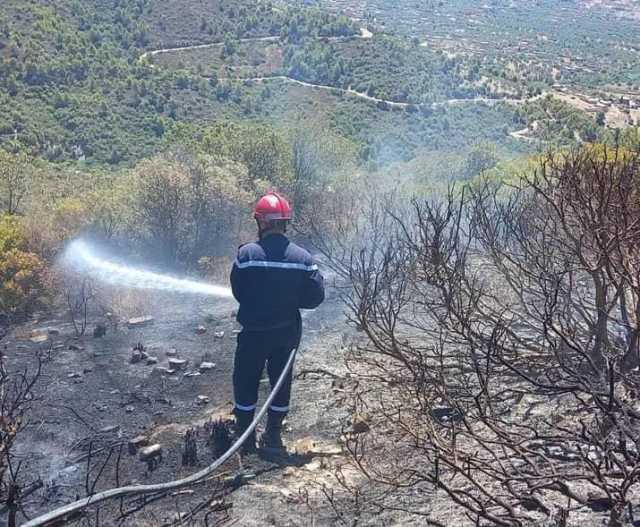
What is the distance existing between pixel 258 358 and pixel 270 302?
1.51 ft

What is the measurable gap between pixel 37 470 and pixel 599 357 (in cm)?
423

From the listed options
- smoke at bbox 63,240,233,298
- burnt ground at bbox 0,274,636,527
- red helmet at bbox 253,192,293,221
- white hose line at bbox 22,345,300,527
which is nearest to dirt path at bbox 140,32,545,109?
smoke at bbox 63,240,233,298

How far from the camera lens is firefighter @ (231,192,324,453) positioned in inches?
223

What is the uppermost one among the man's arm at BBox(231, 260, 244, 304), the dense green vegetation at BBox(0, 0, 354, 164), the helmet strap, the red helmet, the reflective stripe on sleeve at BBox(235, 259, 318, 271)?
the red helmet

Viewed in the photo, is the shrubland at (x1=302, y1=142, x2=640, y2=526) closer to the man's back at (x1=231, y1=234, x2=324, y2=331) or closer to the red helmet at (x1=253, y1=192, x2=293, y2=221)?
the man's back at (x1=231, y1=234, x2=324, y2=331)

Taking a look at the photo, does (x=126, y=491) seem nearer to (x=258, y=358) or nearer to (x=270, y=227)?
(x=258, y=358)

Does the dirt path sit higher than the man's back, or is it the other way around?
the man's back

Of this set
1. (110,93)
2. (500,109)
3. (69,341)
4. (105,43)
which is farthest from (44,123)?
(69,341)

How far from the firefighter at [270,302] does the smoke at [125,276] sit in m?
5.74

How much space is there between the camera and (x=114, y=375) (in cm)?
779

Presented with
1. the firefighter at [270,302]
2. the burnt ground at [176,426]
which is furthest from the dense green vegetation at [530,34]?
the firefighter at [270,302]

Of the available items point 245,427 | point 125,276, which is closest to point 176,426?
point 245,427

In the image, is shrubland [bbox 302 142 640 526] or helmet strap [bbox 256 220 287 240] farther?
helmet strap [bbox 256 220 287 240]

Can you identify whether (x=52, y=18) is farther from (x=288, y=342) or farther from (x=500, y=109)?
(x=288, y=342)
